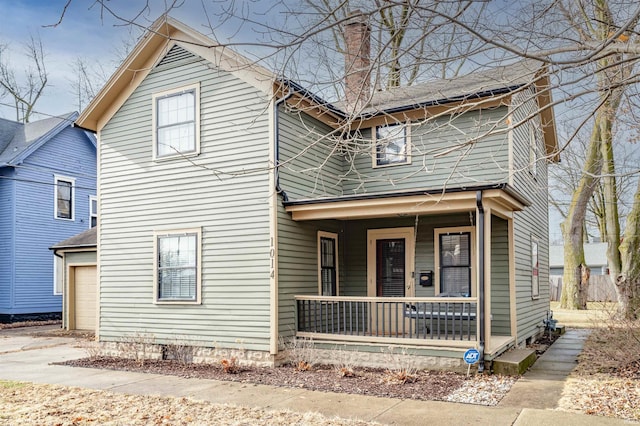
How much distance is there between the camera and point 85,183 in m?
22.4

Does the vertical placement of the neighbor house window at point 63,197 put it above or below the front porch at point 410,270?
above

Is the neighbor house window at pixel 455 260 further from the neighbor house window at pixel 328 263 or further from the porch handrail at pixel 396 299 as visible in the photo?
the neighbor house window at pixel 328 263

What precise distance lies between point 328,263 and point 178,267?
118 inches

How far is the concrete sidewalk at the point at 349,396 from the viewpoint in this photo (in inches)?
252

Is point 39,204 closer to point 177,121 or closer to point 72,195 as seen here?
point 72,195

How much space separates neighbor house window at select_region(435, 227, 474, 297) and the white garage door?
11049 mm

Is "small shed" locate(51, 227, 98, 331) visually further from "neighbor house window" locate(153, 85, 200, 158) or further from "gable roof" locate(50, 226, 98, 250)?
"neighbor house window" locate(153, 85, 200, 158)

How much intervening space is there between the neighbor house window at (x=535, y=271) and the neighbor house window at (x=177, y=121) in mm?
7863

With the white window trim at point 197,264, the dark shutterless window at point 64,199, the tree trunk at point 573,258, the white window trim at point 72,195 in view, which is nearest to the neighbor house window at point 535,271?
the white window trim at point 197,264

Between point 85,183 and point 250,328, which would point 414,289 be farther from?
point 85,183

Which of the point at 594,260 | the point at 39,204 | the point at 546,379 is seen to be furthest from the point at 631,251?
the point at 594,260

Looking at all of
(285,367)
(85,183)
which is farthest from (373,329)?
(85,183)

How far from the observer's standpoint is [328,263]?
38.6 feet

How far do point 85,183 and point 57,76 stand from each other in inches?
290
